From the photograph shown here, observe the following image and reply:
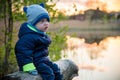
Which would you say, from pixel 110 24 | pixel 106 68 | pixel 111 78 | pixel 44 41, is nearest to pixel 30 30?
pixel 44 41

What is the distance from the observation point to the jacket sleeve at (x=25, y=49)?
16.6 ft

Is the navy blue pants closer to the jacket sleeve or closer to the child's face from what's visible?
the jacket sleeve

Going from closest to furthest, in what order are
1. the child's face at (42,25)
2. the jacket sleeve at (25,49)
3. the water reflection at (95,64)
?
the jacket sleeve at (25,49), the child's face at (42,25), the water reflection at (95,64)

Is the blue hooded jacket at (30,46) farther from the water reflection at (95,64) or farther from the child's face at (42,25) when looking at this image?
the water reflection at (95,64)

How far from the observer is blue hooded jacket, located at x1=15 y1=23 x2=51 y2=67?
16.7ft

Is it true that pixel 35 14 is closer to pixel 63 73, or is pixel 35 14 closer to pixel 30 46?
pixel 30 46

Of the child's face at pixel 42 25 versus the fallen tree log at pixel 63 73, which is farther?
the child's face at pixel 42 25

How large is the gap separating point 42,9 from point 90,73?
24.1 ft

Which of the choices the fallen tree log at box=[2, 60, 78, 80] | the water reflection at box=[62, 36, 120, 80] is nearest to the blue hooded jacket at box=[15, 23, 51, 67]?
the fallen tree log at box=[2, 60, 78, 80]

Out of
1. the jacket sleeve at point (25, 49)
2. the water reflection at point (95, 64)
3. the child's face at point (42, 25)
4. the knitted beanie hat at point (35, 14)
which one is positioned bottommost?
the water reflection at point (95, 64)

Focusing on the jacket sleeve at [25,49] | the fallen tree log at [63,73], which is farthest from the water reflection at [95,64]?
the jacket sleeve at [25,49]

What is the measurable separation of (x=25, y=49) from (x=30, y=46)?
6 centimetres

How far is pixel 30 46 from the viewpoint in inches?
201

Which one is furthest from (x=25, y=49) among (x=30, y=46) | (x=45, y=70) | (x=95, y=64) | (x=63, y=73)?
(x=95, y=64)
